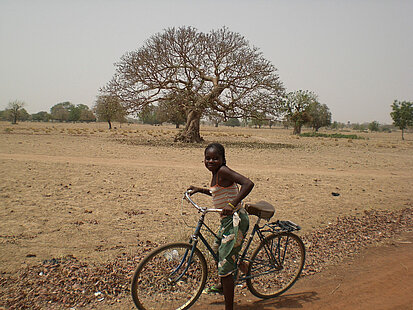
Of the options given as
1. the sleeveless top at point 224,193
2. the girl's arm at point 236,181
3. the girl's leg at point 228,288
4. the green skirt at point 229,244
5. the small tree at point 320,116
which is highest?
the small tree at point 320,116

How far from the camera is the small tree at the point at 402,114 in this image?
52531 mm

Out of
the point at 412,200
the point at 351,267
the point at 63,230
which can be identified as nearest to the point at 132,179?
the point at 63,230

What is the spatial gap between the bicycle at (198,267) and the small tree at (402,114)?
59.0m

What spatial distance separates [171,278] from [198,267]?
311 millimetres

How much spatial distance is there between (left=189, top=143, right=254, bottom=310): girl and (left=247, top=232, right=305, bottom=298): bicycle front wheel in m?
0.46

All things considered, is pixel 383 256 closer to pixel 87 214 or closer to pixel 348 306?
pixel 348 306

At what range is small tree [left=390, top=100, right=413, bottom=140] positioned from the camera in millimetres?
52531

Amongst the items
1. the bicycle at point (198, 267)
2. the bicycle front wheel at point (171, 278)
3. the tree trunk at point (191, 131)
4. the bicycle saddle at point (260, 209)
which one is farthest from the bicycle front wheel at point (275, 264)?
the tree trunk at point (191, 131)

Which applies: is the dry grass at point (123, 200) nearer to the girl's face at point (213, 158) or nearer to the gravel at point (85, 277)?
the gravel at point (85, 277)

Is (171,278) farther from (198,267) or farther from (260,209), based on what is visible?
(260,209)

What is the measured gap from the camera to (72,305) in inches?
132

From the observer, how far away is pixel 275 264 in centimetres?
382

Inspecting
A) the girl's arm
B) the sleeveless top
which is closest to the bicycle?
the sleeveless top

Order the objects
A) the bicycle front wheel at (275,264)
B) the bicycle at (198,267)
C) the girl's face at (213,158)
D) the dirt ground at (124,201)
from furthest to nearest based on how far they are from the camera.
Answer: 1. the dirt ground at (124,201)
2. the bicycle front wheel at (275,264)
3. the bicycle at (198,267)
4. the girl's face at (213,158)
